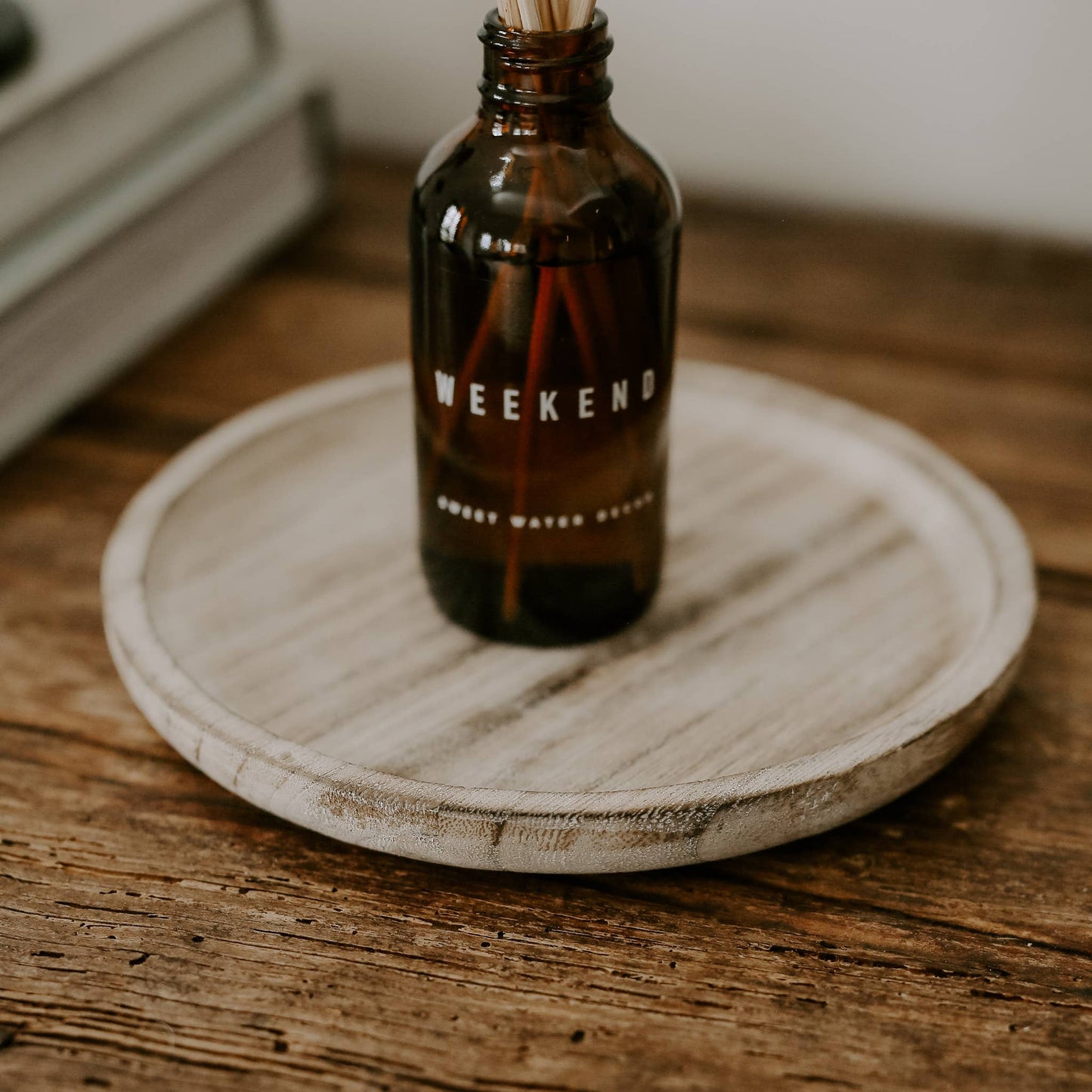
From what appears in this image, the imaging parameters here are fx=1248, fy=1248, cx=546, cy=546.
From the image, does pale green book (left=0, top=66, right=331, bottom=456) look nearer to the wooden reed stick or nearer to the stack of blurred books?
the stack of blurred books

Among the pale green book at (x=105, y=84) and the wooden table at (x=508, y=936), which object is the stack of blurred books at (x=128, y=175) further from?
the wooden table at (x=508, y=936)

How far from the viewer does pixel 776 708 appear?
489 millimetres

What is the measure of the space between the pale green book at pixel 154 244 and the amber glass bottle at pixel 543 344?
288 mm

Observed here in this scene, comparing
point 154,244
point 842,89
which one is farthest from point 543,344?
point 842,89

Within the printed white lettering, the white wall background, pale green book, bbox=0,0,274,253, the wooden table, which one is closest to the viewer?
the wooden table

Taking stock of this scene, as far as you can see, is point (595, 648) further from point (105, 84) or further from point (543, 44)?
point (105, 84)

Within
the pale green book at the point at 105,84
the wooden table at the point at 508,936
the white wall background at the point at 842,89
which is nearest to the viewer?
the wooden table at the point at 508,936

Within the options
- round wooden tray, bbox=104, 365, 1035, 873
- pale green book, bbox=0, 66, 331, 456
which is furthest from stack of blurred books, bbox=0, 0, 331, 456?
round wooden tray, bbox=104, 365, 1035, 873

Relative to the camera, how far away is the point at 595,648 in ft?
1.73

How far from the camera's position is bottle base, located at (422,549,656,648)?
0.51 metres

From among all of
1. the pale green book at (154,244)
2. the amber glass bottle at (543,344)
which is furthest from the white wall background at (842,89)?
the amber glass bottle at (543,344)

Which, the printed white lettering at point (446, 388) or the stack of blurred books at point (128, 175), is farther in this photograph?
the stack of blurred books at point (128, 175)

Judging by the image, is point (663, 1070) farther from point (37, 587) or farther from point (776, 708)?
point (37, 587)

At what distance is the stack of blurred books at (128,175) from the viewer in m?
Result: 0.68
